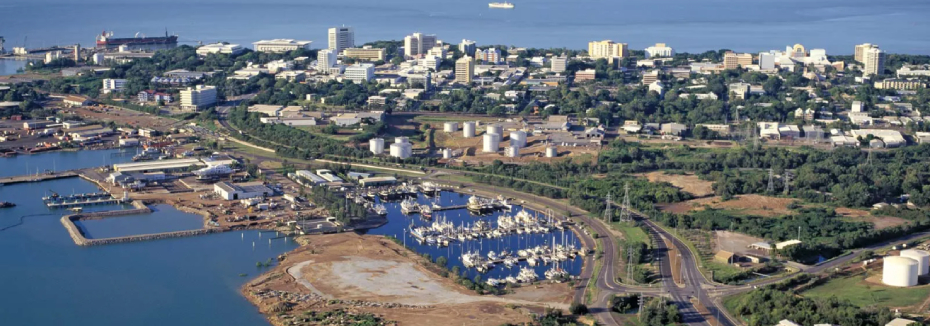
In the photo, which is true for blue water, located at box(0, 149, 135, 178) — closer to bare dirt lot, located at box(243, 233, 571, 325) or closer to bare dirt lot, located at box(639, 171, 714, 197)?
bare dirt lot, located at box(243, 233, 571, 325)

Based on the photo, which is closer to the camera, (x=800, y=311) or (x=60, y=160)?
(x=800, y=311)

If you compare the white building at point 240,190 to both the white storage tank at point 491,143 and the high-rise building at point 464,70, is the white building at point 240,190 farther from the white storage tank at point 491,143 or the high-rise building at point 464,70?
the high-rise building at point 464,70

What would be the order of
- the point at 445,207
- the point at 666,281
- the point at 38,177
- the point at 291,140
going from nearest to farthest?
the point at 666,281 → the point at 445,207 → the point at 38,177 → the point at 291,140

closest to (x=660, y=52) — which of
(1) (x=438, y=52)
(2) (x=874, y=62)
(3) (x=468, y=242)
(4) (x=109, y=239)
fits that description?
(2) (x=874, y=62)

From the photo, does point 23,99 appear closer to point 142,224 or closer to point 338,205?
point 142,224

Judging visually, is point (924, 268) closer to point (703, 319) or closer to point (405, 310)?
point (703, 319)

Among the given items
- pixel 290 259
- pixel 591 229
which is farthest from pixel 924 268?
pixel 290 259

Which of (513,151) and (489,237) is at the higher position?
(513,151)
